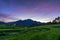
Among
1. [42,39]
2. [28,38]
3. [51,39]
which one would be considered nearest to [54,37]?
[51,39]

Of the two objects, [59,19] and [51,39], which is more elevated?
[59,19]

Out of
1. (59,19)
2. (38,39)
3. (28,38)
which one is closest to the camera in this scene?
(38,39)

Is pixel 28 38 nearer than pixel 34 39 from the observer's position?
No

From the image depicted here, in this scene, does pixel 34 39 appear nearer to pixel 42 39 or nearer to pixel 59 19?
pixel 42 39

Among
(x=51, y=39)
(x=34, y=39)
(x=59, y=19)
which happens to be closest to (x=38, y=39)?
(x=34, y=39)

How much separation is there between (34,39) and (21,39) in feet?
10.3

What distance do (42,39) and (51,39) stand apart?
1.73 m

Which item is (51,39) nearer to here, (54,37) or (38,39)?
(54,37)

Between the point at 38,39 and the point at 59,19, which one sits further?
the point at 59,19

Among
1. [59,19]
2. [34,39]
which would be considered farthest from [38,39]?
[59,19]

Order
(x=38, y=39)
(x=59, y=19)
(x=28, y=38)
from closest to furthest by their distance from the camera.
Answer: (x=38, y=39) → (x=28, y=38) → (x=59, y=19)

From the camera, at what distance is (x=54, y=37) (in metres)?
25.6

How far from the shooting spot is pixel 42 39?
2477 cm

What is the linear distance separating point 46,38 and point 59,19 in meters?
49.1
